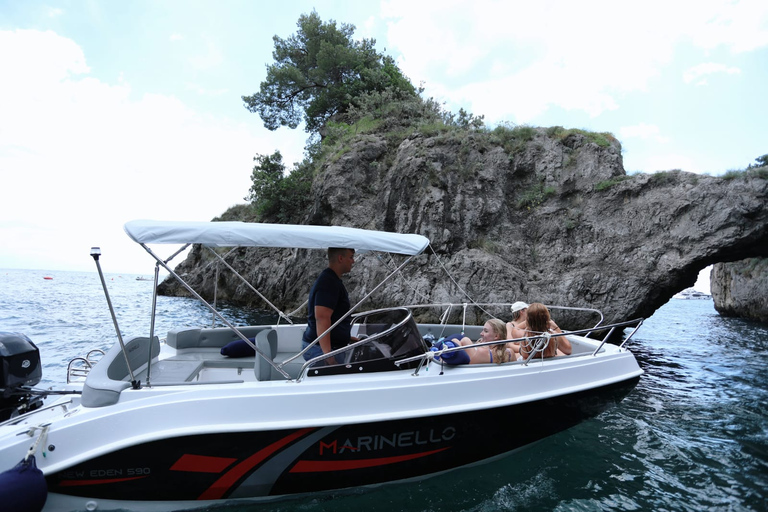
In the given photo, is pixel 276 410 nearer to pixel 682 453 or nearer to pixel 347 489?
pixel 347 489

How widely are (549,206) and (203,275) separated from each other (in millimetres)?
18941

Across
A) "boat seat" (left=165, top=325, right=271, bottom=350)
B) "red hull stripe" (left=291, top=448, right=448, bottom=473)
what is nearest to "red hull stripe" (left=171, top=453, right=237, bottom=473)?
"red hull stripe" (left=291, top=448, right=448, bottom=473)

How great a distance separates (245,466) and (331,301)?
58.6 inches

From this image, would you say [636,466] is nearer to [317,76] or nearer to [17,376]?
[17,376]

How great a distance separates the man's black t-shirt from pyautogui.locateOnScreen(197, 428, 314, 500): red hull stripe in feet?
3.27

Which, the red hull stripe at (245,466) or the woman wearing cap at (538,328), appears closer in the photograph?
the red hull stripe at (245,466)

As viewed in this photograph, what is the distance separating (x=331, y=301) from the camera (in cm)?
386

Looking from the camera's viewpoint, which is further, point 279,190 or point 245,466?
point 279,190

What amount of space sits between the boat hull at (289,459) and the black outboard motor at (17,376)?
1.09 metres

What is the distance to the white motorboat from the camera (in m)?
2.98

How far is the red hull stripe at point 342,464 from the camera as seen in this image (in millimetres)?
3268

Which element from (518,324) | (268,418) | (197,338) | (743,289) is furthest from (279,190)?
(743,289)

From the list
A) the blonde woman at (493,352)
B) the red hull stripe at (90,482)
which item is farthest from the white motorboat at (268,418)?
the blonde woman at (493,352)

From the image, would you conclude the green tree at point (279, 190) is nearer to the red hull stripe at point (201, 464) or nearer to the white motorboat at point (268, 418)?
the white motorboat at point (268, 418)
